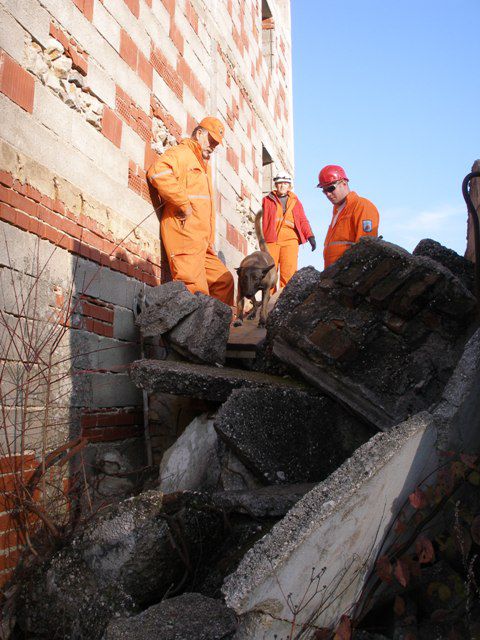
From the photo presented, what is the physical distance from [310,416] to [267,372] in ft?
2.81

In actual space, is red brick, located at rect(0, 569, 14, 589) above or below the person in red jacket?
below

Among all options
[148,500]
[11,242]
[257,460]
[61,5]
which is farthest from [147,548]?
[61,5]

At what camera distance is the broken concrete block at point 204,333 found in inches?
167

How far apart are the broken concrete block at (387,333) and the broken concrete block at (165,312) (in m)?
1.24

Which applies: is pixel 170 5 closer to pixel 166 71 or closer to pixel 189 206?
pixel 166 71

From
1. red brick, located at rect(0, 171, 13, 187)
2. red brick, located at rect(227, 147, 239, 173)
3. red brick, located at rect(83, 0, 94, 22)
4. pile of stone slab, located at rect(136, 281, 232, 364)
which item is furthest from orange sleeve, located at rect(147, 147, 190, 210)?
red brick, located at rect(227, 147, 239, 173)

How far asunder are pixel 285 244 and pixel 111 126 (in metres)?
3.36

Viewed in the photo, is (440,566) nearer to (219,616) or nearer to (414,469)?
(414,469)

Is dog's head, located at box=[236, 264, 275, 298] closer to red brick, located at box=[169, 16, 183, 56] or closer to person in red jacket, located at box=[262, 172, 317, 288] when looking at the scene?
person in red jacket, located at box=[262, 172, 317, 288]

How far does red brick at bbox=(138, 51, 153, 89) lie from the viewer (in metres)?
4.93

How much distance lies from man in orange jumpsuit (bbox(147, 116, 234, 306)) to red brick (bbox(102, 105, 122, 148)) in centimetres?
49

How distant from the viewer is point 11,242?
323 centimetres

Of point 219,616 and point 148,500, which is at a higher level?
point 148,500

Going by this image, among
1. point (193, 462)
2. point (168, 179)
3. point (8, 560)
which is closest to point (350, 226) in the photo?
point (168, 179)
